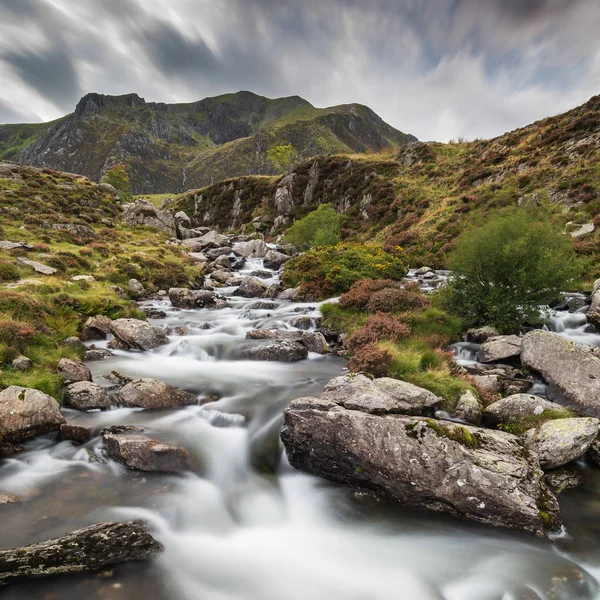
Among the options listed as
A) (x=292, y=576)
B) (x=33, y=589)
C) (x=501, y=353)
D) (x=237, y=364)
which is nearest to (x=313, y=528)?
(x=292, y=576)

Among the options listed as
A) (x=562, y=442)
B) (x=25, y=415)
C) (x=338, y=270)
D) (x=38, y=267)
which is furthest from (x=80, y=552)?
(x=38, y=267)

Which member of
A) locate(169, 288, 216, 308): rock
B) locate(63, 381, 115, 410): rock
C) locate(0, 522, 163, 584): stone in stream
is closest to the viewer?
locate(0, 522, 163, 584): stone in stream

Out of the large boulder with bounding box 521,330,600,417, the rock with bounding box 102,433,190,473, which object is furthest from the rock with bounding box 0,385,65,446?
the large boulder with bounding box 521,330,600,417

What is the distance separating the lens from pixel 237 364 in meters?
13.5

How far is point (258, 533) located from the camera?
21.3 feet

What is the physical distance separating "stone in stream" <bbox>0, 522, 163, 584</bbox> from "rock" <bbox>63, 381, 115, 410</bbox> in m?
4.61

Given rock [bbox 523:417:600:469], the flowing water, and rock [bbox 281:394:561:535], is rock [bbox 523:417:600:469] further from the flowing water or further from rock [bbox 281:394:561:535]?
rock [bbox 281:394:561:535]

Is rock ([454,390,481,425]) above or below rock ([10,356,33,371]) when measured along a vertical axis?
below

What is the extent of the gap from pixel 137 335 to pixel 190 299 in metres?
8.49

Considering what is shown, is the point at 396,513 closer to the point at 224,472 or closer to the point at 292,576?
the point at 292,576

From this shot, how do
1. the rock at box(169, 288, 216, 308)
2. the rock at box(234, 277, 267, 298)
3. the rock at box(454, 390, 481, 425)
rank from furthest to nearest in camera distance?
the rock at box(234, 277, 267, 298)
the rock at box(169, 288, 216, 308)
the rock at box(454, 390, 481, 425)

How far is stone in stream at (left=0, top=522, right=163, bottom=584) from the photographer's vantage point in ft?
15.1

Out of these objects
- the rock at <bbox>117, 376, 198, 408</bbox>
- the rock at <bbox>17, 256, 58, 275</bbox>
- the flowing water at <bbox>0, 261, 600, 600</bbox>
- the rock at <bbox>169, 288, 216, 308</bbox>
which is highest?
the rock at <bbox>17, 256, 58, 275</bbox>

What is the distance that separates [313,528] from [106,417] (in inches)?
239
